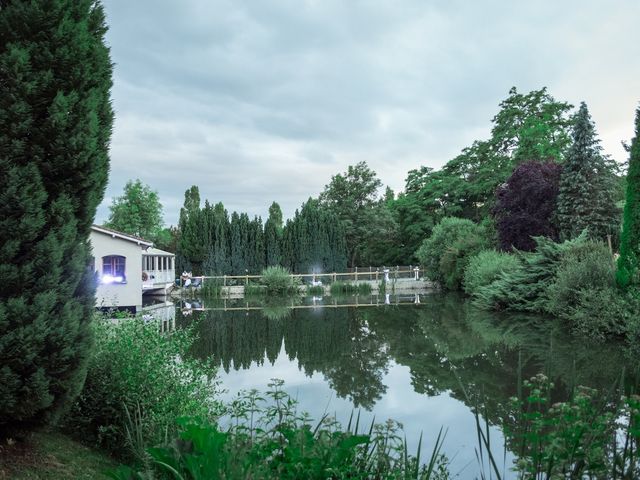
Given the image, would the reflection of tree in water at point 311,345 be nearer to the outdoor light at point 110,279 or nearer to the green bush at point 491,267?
Result: the outdoor light at point 110,279

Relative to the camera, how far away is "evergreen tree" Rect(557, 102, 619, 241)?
22500 mm

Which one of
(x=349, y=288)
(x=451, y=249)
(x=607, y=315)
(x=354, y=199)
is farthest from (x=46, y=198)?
(x=354, y=199)

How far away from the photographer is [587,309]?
11.7 meters

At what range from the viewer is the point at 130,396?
14.5ft

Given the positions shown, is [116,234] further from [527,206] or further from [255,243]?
[527,206]

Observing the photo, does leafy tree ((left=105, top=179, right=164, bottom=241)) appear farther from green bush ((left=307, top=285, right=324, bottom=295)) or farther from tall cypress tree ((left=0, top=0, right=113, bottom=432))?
tall cypress tree ((left=0, top=0, right=113, bottom=432))

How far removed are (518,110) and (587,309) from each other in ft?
86.9

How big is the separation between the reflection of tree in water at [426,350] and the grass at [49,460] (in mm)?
2228

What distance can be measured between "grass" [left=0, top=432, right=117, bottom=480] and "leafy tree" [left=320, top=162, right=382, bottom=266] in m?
37.5

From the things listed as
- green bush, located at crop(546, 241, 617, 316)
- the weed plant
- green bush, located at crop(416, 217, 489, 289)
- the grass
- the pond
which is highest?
green bush, located at crop(416, 217, 489, 289)

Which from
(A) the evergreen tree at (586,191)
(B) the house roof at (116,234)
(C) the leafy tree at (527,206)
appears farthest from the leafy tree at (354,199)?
(B) the house roof at (116,234)

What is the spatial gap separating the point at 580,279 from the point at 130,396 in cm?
1202

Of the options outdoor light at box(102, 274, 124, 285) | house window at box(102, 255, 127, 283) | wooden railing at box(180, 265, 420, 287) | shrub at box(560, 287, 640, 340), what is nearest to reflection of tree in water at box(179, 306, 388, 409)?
outdoor light at box(102, 274, 124, 285)

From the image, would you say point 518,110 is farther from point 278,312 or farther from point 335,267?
point 278,312
